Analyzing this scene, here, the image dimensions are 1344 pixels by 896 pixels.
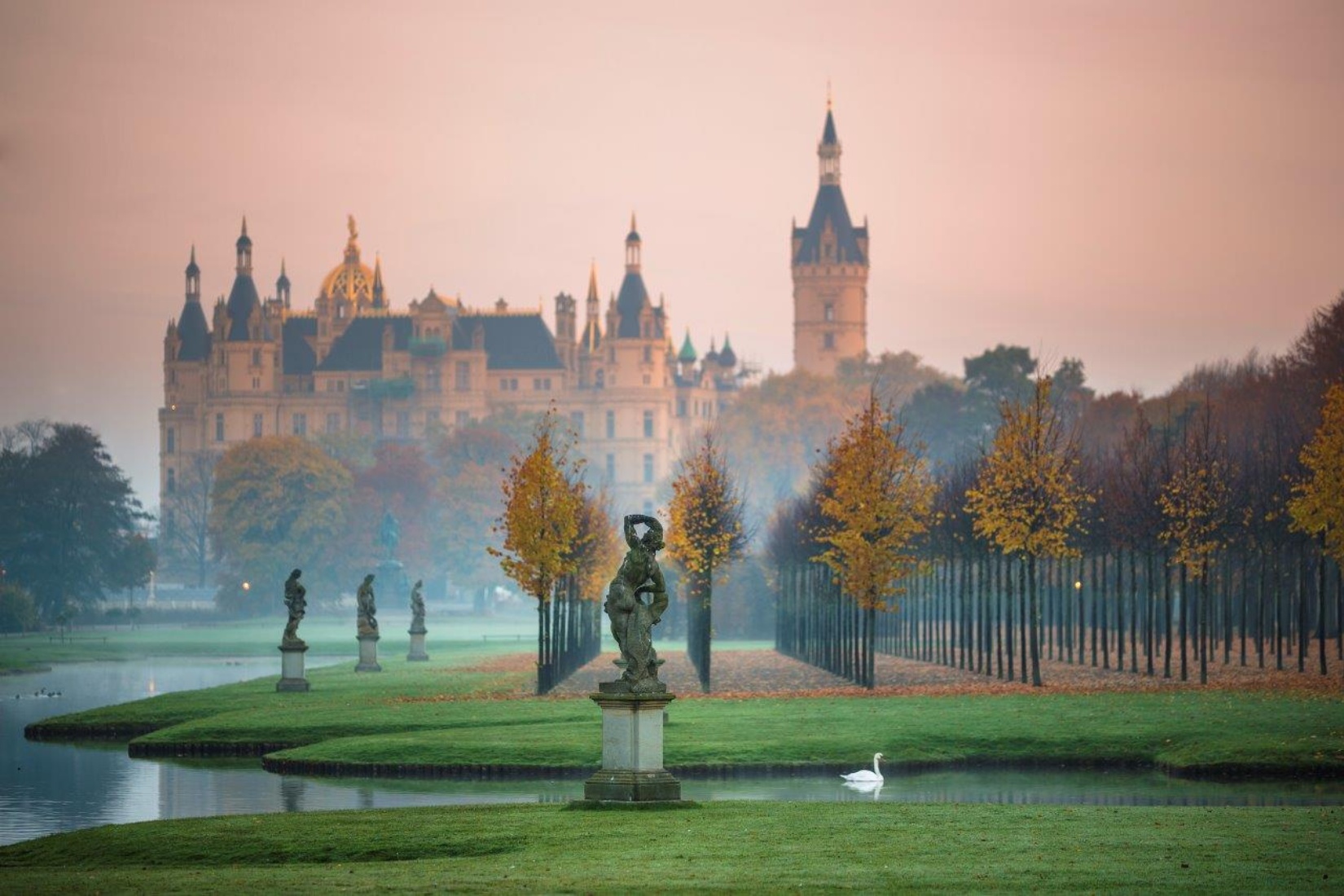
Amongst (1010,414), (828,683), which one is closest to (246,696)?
(828,683)

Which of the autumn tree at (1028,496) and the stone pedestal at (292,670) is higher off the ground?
the autumn tree at (1028,496)

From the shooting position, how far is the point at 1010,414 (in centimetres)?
5941

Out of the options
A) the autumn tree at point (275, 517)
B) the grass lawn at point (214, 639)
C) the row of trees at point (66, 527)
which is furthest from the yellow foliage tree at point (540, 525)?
the autumn tree at point (275, 517)

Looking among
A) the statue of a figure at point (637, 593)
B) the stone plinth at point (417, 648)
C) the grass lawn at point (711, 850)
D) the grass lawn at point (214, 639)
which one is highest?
the statue of a figure at point (637, 593)

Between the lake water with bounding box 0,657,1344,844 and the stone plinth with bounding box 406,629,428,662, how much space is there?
3648 centimetres

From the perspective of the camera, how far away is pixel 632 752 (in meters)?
30.4

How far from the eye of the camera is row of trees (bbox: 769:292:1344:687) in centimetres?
5728

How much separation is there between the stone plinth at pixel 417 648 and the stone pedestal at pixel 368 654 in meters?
9.06

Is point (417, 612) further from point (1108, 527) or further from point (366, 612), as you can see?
point (1108, 527)

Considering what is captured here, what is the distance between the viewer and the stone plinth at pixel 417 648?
82.3 meters

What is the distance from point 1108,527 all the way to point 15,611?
208 feet

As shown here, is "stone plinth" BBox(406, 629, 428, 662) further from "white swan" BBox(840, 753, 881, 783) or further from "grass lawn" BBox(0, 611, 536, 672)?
"white swan" BBox(840, 753, 881, 783)

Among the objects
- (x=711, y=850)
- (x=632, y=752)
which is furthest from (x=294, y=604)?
(x=711, y=850)

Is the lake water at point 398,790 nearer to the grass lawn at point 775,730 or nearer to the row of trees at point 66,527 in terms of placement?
the grass lawn at point 775,730
